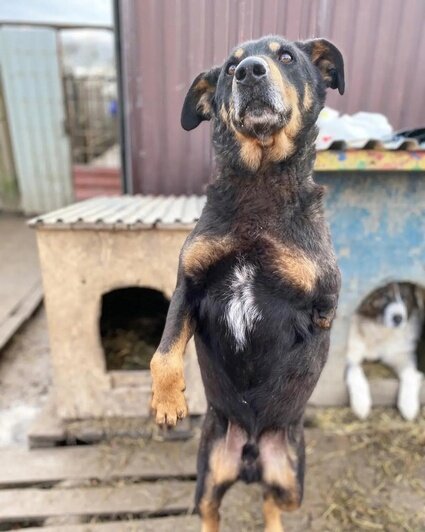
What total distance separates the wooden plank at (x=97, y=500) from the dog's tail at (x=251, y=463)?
0.75 metres

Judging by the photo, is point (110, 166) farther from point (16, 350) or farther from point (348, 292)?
point (348, 292)

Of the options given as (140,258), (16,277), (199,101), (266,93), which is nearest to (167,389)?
(266,93)

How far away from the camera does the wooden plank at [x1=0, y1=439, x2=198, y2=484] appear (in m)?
2.70

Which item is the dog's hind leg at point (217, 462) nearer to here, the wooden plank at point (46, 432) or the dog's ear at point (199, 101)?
the dog's ear at point (199, 101)

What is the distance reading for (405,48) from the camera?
10.6ft

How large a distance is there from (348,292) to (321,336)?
4.62ft

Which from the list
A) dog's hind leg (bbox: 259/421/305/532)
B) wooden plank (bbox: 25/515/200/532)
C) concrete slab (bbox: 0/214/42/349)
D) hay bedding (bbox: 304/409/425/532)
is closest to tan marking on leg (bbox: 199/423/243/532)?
dog's hind leg (bbox: 259/421/305/532)

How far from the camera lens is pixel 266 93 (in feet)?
4.37

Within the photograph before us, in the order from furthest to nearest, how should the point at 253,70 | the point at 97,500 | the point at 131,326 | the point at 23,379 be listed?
the point at 131,326 → the point at 23,379 → the point at 97,500 → the point at 253,70

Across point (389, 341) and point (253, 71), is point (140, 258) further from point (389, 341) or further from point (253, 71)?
point (389, 341)

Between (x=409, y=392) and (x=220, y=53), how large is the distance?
2.82 metres

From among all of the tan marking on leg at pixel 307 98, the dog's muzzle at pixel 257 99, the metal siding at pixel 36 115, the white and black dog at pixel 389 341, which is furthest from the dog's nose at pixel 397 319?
the metal siding at pixel 36 115

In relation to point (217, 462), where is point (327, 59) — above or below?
above

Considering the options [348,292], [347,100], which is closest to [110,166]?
[347,100]
